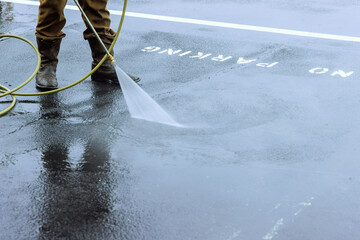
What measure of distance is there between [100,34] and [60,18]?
0.39 m

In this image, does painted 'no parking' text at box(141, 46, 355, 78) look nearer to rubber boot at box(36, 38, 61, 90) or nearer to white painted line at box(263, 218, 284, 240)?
rubber boot at box(36, 38, 61, 90)

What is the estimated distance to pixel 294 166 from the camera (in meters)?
3.38

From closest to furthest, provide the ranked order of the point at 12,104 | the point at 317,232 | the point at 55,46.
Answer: the point at 317,232 < the point at 12,104 < the point at 55,46

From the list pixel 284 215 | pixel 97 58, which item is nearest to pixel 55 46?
pixel 97 58

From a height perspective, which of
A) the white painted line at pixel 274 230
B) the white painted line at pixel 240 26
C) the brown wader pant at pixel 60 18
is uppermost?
the brown wader pant at pixel 60 18

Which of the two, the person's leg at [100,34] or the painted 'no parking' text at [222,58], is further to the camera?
the painted 'no parking' text at [222,58]

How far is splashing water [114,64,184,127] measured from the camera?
403 centimetres

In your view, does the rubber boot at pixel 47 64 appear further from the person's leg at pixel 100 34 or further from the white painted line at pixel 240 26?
the white painted line at pixel 240 26

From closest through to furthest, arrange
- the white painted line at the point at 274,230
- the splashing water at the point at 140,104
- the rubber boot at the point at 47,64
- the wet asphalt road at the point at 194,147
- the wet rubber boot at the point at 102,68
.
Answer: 1. the white painted line at the point at 274,230
2. the wet asphalt road at the point at 194,147
3. the splashing water at the point at 140,104
4. the rubber boot at the point at 47,64
5. the wet rubber boot at the point at 102,68

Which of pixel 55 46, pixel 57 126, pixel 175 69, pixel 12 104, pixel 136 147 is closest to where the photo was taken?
pixel 136 147

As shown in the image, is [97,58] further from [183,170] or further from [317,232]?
[317,232]

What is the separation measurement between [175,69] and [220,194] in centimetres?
220

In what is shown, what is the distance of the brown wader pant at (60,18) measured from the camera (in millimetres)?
4418

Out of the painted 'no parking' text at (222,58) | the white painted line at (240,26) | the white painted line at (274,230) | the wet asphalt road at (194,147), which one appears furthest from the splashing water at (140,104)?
the white painted line at (240,26)
